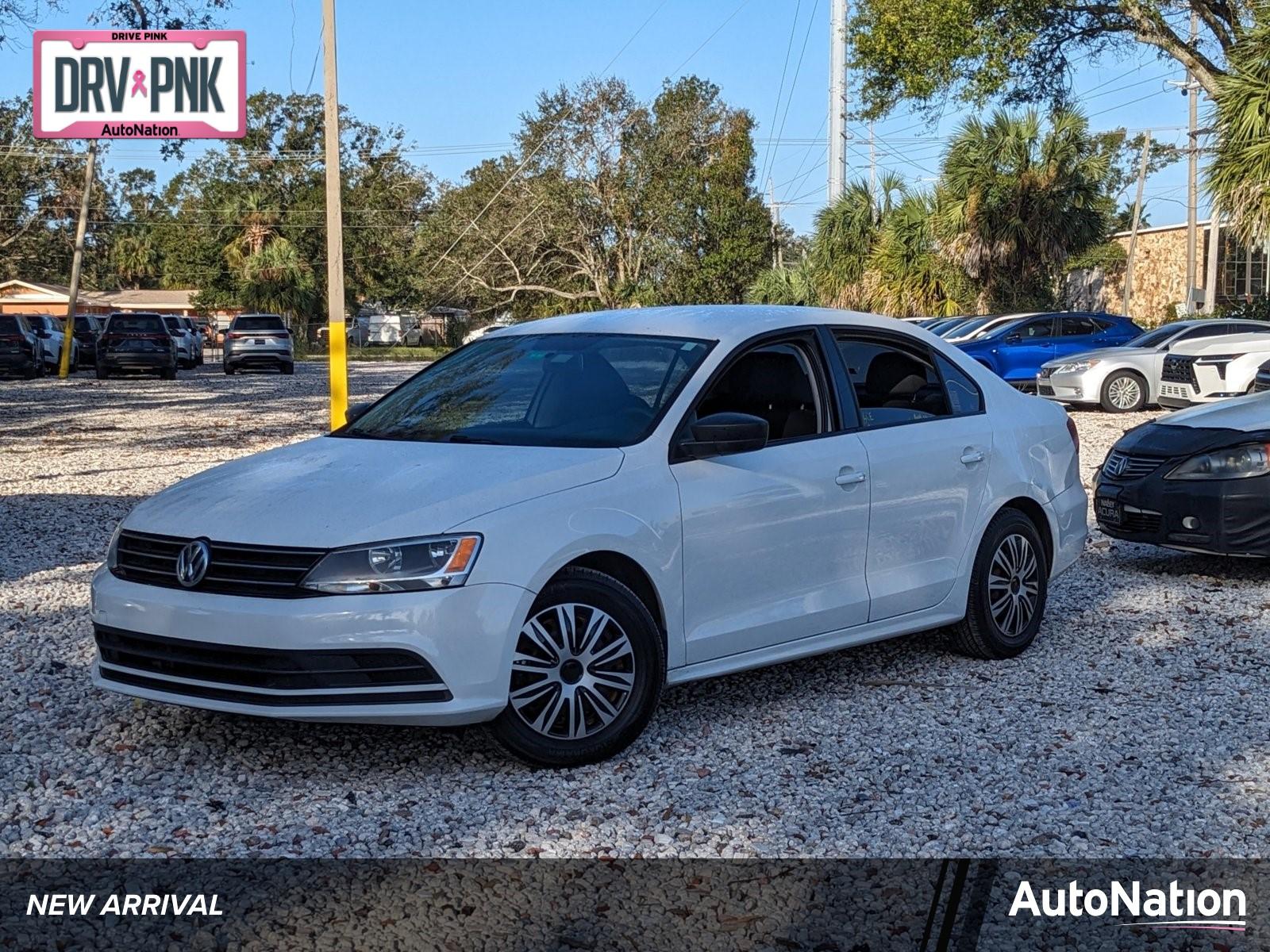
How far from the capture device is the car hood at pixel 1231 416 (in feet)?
29.3

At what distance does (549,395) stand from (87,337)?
43.1 meters

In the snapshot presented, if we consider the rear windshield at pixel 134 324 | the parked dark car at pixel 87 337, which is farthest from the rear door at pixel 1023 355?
the parked dark car at pixel 87 337

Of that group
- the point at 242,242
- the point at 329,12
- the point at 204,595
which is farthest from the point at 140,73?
the point at 242,242

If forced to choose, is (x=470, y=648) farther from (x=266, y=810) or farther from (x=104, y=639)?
(x=104, y=639)

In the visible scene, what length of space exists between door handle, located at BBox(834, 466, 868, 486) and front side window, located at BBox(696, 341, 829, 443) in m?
0.21

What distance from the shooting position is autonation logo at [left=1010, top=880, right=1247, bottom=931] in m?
3.96

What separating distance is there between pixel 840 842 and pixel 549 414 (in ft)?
6.98

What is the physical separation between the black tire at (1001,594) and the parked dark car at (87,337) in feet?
137

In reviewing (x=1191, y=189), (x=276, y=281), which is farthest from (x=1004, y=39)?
(x=276, y=281)

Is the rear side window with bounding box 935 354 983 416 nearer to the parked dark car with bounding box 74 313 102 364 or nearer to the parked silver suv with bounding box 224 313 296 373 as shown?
the parked silver suv with bounding box 224 313 296 373

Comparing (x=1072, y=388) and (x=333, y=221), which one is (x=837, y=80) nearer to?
(x=1072, y=388)

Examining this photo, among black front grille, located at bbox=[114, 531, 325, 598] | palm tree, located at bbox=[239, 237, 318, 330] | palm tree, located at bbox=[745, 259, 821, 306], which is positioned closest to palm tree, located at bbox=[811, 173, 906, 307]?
palm tree, located at bbox=[745, 259, 821, 306]

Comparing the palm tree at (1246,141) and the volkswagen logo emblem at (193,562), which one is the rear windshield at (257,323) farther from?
the volkswagen logo emblem at (193,562)

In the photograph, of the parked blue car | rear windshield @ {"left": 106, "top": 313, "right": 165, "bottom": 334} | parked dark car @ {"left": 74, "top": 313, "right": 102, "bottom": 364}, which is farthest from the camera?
parked dark car @ {"left": 74, "top": 313, "right": 102, "bottom": 364}
